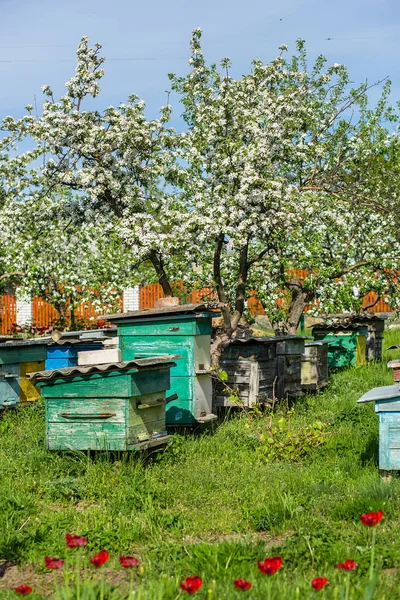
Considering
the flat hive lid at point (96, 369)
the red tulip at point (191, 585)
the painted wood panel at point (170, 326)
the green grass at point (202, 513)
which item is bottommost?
the green grass at point (202, 513)

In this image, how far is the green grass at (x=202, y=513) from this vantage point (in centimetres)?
494

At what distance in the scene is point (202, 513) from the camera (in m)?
6.64

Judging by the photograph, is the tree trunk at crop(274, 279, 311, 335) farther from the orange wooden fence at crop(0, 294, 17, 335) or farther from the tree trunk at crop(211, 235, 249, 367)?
the orange wooden fence at crop(0, 294, 17, 335)

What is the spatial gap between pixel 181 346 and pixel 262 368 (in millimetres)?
2088

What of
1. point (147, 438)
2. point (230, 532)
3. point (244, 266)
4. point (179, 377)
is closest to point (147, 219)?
point (244, 266)

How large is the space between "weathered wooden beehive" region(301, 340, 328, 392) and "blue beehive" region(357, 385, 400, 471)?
543 cm

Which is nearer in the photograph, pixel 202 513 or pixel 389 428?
pixel 202 513

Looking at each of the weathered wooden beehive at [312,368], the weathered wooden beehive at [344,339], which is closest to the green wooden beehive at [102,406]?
the weathered wooden beehive at [312,368]

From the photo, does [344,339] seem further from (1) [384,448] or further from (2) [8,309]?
(2) [8,309]

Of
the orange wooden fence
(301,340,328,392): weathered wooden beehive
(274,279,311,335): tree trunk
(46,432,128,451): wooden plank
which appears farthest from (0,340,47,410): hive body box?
the orange wooden fence

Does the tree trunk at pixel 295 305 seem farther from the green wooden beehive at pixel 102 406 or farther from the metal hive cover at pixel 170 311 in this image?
the green wooden beehive at pixel 102 406

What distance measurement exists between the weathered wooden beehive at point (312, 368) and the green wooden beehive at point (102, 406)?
5.24 m

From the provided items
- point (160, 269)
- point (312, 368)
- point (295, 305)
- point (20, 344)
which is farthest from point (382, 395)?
point (295, 305)

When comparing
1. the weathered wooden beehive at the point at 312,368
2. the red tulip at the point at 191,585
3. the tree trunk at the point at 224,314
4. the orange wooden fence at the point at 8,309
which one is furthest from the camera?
the orange wooden fence at the point at 8,309
